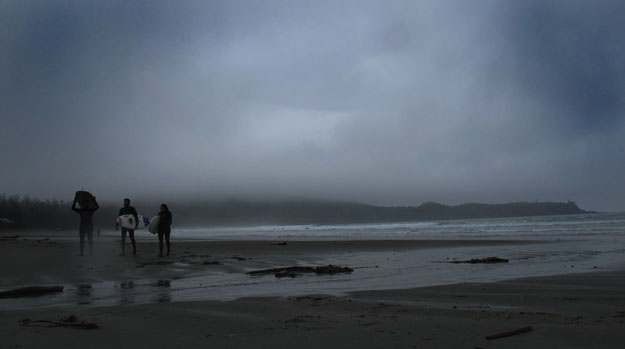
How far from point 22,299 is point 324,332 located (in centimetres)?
465

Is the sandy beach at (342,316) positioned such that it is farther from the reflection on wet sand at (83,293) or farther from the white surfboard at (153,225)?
the white surfboard at (153,225)

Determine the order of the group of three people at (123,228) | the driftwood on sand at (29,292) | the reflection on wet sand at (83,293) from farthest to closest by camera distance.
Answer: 1. the group of three people at (123,228)
2. the driftwood on sand at (29,292)
3. the reflection on wet sand at (83,293)

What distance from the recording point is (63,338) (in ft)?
11.6

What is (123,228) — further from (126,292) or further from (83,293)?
(126,292)

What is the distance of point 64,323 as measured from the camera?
3.98m

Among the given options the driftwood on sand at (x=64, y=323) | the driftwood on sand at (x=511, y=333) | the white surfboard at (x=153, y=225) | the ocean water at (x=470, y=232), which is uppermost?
the white surfboard at (x=153, y=225)

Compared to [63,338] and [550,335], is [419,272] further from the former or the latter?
[63,338]

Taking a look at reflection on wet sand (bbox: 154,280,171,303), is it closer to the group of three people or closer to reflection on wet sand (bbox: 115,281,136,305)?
reflection on wet sand (bbox: 115,281,136,305)

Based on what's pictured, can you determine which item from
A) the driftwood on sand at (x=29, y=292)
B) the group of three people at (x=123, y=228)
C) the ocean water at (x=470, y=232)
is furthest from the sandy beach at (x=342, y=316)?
the ocean water at (x=470, y=232)

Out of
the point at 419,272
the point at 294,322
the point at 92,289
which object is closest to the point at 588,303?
the point at 294,322

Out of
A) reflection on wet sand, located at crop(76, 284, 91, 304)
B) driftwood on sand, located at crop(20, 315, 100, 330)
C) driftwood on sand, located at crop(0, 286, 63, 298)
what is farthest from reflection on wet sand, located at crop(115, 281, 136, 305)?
driftwood on sand, located at crop(20, 315, 100, 330)

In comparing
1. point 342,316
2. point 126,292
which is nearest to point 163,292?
point 126,292

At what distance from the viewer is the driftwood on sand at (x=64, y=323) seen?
388 cm

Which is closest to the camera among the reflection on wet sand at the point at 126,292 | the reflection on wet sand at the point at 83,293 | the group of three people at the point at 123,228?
the reflection on wet sand at the point at 126,292
